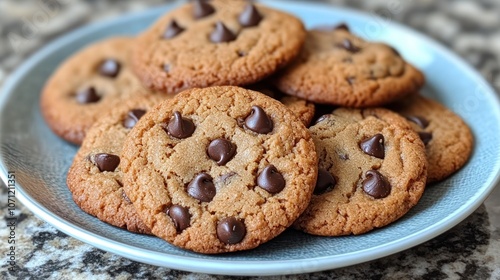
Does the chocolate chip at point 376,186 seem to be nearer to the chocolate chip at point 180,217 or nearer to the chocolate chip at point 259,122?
the chocolate chip at point 259,122

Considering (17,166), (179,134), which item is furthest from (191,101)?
(17,166)

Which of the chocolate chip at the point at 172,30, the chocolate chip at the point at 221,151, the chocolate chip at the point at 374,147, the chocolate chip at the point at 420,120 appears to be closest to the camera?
the chocolate chip at the point at 221,151

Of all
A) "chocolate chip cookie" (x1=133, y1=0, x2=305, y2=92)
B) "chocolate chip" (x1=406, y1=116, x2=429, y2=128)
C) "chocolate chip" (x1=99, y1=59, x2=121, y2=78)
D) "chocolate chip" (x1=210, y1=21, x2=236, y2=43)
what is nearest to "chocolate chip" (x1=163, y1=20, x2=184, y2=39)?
"chocolate chip cookie" (x1=133, y1=0, x2=305, y2=92)

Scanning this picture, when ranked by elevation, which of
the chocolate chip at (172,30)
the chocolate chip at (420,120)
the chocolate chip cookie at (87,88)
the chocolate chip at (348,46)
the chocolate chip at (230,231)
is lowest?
the chocolate chip at (420,120)

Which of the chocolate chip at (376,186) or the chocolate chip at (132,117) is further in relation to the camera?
the chocolate chip at (132,117)

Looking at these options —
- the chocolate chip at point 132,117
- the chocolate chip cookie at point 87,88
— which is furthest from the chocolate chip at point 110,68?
the chocolate chip at point 132,117

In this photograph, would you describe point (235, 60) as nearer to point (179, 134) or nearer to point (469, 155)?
point (179, 134)

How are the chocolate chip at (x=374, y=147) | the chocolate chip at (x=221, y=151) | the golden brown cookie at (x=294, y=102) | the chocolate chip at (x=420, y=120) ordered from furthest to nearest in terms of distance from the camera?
the chocolate chip at (x=420, y=120), the golden brown cookie at (x=294, y=102), the chocolate chip at (x=374, y=147), the chocolate chip at (x=221, y=151)
